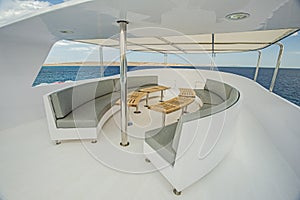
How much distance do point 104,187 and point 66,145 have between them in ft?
3.75

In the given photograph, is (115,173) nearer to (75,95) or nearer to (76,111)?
(76,111)

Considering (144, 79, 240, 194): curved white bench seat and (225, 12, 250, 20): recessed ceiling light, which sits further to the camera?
(225, 12, 250, 20): recessed ceiling light

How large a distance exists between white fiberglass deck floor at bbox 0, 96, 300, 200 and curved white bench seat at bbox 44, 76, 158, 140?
202mm

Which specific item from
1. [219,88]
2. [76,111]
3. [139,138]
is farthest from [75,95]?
[219,88]

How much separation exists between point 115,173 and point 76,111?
1412 mm

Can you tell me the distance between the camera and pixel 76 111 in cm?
276

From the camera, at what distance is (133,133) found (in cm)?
289

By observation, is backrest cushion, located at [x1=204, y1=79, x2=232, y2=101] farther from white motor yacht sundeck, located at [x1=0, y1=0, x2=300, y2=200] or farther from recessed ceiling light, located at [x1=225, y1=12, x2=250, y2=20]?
recessed ceiling light, located at [x1=225, y1=12, x2=250, y2=20]

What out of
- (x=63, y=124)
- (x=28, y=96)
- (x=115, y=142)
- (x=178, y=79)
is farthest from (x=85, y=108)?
(x=178, y=79)

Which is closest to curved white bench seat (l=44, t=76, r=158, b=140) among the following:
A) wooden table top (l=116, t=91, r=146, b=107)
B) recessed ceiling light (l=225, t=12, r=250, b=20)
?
→ wooden table top (l=116, t=91, r=146, b=107)

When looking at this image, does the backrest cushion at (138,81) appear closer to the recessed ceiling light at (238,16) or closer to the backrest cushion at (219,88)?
the backrest cushion at (219,88)

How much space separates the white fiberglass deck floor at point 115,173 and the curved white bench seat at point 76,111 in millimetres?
202

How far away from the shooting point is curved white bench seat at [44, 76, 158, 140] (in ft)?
7.84

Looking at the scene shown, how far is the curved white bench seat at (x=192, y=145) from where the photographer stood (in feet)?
4.66
